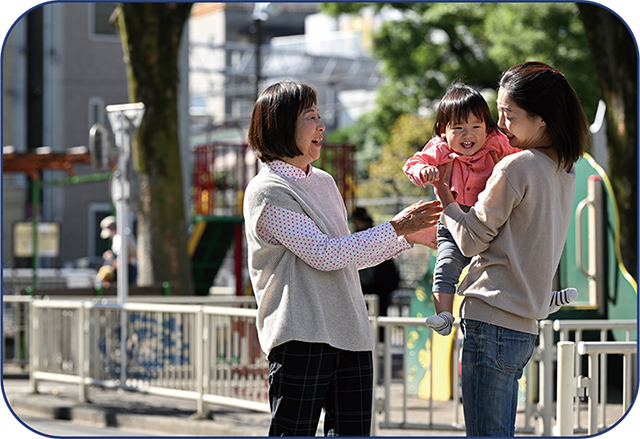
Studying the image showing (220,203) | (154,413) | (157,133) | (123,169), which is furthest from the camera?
(220,203)

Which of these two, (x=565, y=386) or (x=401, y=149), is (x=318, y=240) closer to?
(x=565, y=386)

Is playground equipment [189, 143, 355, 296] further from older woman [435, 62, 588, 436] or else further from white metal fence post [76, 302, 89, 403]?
older woman [435, 62, 588, 436]

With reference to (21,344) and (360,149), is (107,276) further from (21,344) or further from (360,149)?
(360,149)

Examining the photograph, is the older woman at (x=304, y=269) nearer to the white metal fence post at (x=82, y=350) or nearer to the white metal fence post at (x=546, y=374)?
the white metal fence post at (x=546, y=374)

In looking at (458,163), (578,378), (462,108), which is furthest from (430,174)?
(578,378)

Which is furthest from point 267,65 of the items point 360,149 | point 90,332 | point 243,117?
point 90,332

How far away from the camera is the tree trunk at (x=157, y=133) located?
40.7 ft

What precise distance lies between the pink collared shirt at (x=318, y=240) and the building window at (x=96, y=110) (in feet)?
94.9

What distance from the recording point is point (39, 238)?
17.2m

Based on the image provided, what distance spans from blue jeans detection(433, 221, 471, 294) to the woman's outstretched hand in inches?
3.6

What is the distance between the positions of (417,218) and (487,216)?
371 mm

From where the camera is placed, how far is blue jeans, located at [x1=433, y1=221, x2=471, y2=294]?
130 inches

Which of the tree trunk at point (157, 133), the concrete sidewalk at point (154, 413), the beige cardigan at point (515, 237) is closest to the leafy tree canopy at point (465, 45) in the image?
the tree trunk at point (157, 133)

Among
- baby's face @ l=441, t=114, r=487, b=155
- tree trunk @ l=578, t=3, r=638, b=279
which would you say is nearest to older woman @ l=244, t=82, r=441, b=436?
baby's face @ l=441, t=114, r=487, b=155
